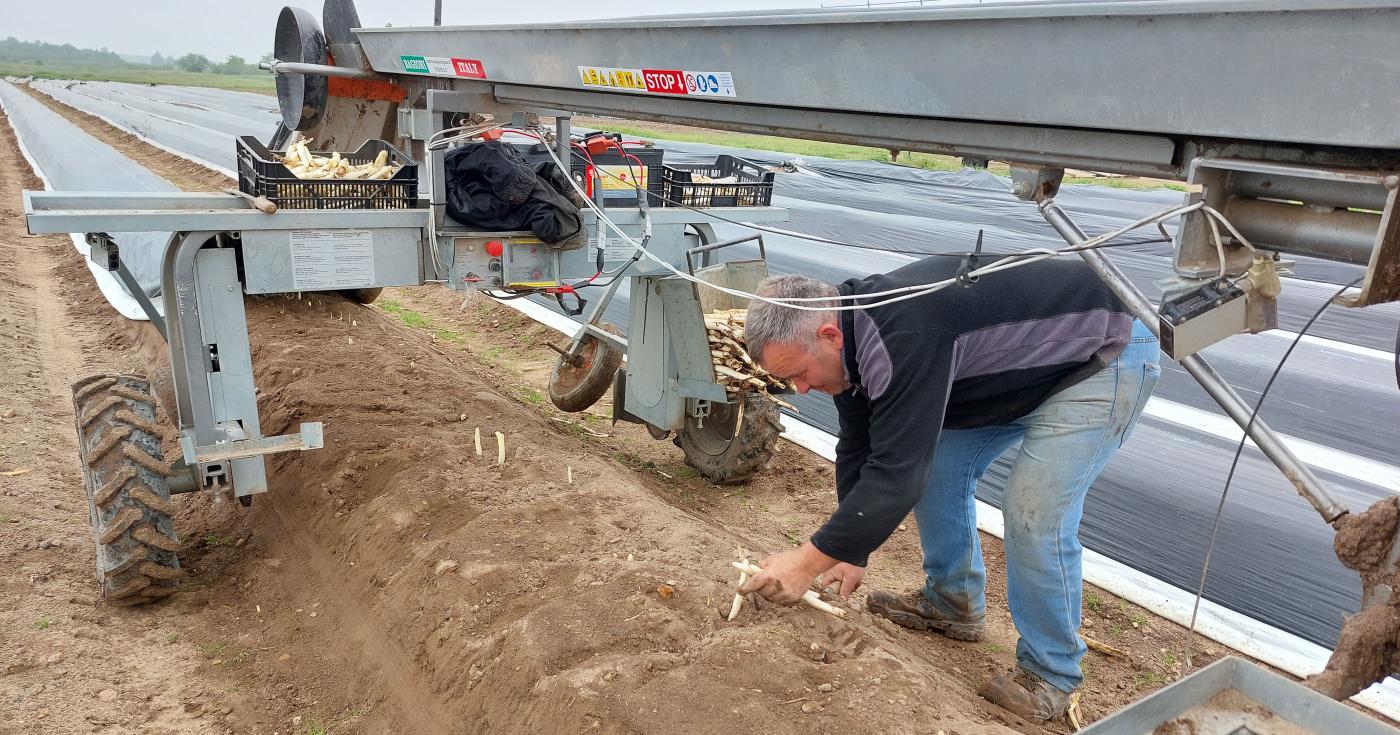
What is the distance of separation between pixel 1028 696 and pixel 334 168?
3951 millimetres

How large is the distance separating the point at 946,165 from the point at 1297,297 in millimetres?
12330

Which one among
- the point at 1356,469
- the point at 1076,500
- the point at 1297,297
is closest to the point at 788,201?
the point at 1297,297

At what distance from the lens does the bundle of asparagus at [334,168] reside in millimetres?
4738

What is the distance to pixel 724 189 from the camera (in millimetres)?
5594

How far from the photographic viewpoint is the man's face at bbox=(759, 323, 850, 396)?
2.94 metres

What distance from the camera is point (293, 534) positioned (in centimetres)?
495

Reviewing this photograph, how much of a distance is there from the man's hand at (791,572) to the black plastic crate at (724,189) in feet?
8.92

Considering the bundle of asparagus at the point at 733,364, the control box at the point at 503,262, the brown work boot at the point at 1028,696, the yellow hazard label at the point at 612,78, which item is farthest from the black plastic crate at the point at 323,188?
the brown work boot at the point at 1028,696

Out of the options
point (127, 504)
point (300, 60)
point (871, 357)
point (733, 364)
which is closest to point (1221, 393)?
point (871, 357)

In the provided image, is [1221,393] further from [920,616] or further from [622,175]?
[622,175]

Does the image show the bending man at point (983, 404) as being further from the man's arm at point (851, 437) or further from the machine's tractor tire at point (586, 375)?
the machine's tractor tire at point (586, 375)

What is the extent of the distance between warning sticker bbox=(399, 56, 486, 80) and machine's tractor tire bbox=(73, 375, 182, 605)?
2109 mm

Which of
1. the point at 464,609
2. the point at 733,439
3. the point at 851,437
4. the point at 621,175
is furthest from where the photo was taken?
the point at 621,175

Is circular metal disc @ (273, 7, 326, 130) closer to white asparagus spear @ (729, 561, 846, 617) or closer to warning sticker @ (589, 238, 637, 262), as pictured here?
warning sticker @ (589, 238, 637, 262)
